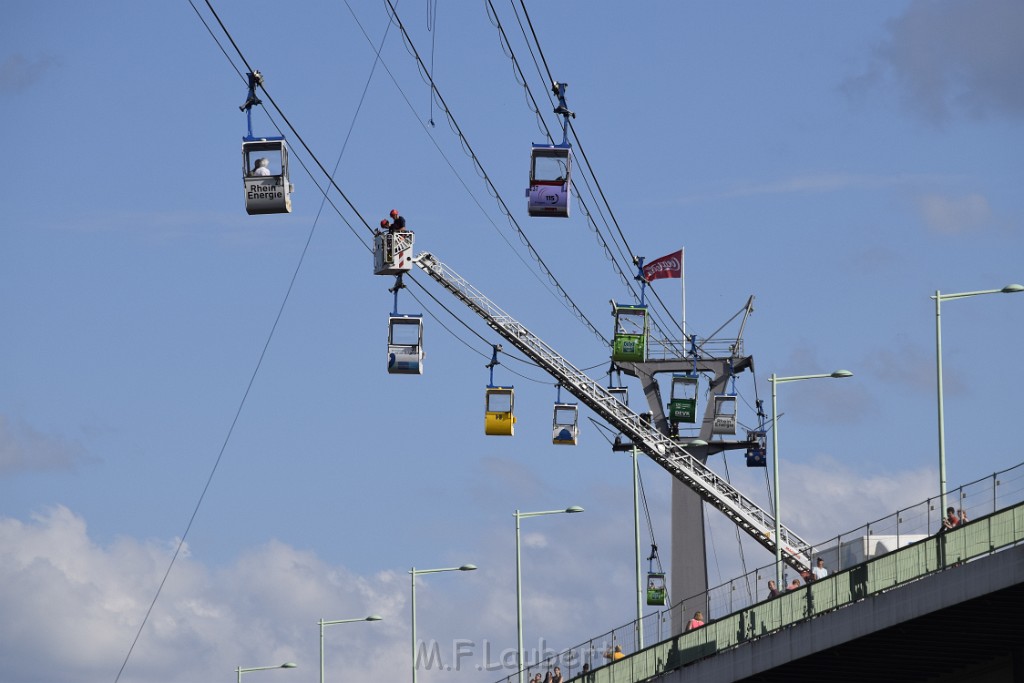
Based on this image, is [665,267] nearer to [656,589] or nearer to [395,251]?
[656,589]

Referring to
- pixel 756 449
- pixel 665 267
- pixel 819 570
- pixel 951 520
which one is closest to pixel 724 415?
pixel 756 449

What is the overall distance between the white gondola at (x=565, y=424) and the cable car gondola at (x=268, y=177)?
38.6m

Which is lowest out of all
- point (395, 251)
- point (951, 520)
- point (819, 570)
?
point (819, 570)

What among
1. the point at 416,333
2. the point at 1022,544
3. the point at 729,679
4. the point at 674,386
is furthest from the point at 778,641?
the point at 674,386

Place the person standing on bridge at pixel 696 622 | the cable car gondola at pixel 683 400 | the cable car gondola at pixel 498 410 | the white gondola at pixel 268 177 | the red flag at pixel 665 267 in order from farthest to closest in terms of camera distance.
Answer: the red flag at pixel 665 267, the cable car gondola at pixel 683 400, the cable car gondola at pixel 498 410, the person standing on bridge at pixel 696 622, the white gondola at pixel 268 177

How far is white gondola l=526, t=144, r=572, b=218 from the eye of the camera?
54344 mm

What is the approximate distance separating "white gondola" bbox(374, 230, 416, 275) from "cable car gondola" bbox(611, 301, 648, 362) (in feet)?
45.8

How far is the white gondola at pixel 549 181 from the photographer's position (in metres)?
54.3

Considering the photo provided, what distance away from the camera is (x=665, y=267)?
300ft

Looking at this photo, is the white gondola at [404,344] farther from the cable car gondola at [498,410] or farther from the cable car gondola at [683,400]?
the cable car gondola at [683,400]

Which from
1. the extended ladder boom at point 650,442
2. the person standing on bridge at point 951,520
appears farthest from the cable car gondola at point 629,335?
the person standing on bridge at point 951,520

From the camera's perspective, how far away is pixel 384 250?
63.7 metres

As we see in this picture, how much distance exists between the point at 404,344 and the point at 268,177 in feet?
56.7

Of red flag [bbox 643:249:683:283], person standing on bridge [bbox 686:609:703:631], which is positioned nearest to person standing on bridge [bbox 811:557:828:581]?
person standing on bridge [bbox 686:609:703:631]
